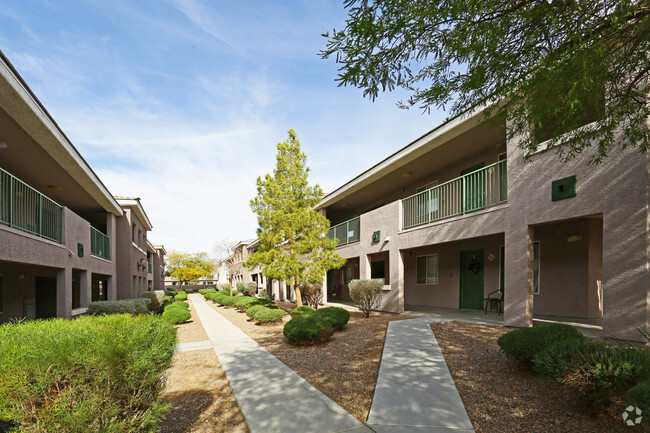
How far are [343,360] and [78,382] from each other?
505 cm

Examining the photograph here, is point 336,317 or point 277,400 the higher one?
point 277,400

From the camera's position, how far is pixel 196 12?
7.51 m

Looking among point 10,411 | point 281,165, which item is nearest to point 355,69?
point 10,411

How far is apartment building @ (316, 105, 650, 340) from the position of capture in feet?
22.5

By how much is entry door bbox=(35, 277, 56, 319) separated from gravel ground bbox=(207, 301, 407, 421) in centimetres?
888

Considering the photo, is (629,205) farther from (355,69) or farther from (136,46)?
(136,46)

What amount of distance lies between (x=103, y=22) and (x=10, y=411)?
7804mm

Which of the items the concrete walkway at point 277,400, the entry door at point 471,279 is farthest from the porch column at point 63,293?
the entry door at point 471,279

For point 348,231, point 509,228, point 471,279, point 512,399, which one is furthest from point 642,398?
point 348,231

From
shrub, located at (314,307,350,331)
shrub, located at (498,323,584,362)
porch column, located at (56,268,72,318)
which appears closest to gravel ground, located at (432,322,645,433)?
shrub, located at (498,323,584,362)

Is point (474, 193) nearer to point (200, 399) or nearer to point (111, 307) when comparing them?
point (200, 399)

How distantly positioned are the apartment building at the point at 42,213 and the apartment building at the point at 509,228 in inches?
352

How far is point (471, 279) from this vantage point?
13656 millimetres

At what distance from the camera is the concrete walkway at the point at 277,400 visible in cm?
393
